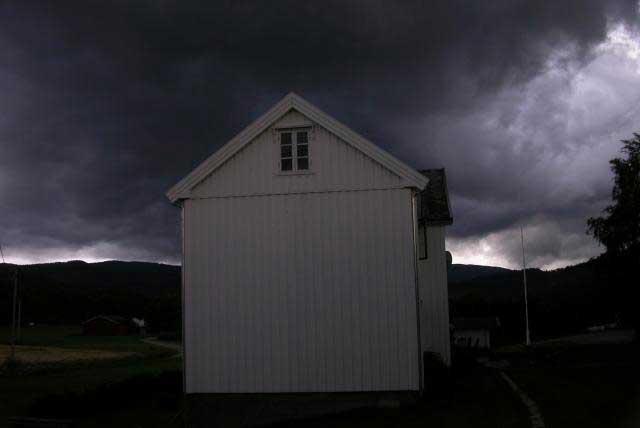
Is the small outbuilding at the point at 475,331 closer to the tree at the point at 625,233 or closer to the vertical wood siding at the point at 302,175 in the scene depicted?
the tree at the point at 625,233

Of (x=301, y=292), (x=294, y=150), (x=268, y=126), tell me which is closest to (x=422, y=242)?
(x=301, y=292)

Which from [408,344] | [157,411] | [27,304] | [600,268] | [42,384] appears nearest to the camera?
[408,344]

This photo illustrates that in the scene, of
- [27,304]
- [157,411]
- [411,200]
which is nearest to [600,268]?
[411,200]

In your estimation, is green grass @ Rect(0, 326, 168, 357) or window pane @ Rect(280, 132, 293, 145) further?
green grass @ Rect(0, 326, 168, 357)

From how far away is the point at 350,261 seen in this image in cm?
1930

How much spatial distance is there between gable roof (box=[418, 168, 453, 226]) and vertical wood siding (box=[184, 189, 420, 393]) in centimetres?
734

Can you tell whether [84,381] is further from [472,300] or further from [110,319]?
[110,319]

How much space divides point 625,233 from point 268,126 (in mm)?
34370

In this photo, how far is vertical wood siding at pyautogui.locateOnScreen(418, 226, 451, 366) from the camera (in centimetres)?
2659

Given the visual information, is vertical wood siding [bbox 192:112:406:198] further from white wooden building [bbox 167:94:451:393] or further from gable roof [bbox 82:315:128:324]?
gable roof [bbox 82:315:128:324]

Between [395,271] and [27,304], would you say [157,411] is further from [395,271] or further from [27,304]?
[27,304]

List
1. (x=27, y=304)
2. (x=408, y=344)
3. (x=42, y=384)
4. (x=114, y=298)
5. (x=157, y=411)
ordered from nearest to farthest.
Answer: (x=408, y=344) < (x=157, y=411) < (x=42, y=384) < (x=27, y=304) < (x=114, y=298)

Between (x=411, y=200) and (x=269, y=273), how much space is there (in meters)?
4.70

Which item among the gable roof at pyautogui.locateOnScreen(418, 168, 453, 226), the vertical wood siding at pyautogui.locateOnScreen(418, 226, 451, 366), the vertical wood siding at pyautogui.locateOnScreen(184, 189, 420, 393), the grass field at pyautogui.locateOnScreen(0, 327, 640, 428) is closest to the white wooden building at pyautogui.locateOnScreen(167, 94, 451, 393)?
the vertical wood siding at pyautogui.locateOnScreen(184, 189, 420, 393)
